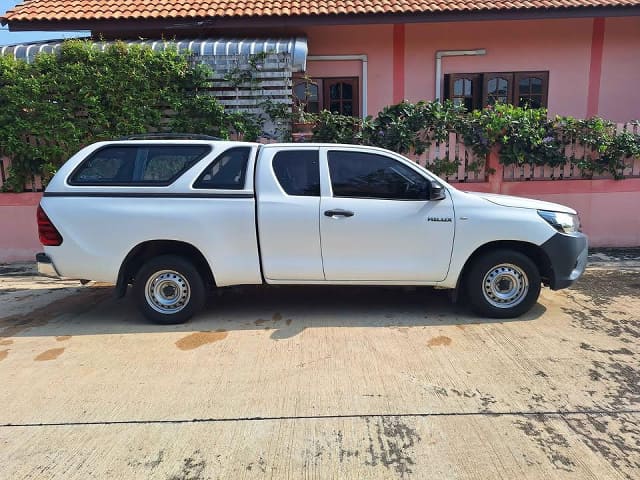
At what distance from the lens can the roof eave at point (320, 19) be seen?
372 inches

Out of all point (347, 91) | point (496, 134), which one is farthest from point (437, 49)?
point (496, 134)

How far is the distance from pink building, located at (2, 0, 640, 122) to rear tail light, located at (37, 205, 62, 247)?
5989 millimetres

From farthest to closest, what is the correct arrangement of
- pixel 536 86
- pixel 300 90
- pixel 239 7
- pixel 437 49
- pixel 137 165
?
1. pixel 300 90
2. pixel 536 86
3. pixel 437 49
4. pixel 239 7
5. pixel 137 165

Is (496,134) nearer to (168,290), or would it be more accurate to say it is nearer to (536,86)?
(536,86)

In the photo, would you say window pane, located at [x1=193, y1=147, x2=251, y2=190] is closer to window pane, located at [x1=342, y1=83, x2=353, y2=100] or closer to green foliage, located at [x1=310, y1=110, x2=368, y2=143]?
green foliage, located at [x1=310, y1=110, x2=368, y2=143]

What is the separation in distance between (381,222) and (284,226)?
0.95m

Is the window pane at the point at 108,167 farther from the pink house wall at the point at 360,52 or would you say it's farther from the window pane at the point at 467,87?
the window pane at the point at 467,87

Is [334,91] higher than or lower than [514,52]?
lower

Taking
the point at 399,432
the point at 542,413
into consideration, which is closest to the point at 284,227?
the point at 399,432

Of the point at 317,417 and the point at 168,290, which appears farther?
the point at 168,290

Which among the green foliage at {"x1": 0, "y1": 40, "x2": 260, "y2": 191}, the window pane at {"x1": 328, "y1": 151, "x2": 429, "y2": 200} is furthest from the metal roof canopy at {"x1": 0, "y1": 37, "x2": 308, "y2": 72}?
the window pane at {"x1": 328, "y1": 151, "x2": 429, "y2": 200}

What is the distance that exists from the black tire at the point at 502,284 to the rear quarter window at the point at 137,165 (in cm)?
297

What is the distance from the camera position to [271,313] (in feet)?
17.8

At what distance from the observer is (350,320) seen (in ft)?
16.9
